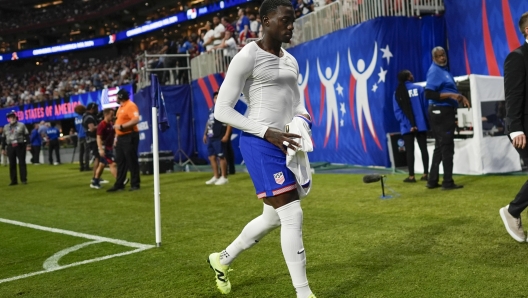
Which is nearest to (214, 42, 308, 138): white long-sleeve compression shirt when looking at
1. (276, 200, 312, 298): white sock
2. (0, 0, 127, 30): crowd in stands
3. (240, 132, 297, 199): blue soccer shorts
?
(240, 132, 297, 199): blue soccer shorts

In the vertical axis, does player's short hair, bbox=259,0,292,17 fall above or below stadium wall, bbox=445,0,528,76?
below

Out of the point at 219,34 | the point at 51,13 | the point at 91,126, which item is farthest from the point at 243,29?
the point at 51,13

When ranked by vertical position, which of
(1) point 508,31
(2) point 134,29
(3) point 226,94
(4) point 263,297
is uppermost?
(2) point 134,29

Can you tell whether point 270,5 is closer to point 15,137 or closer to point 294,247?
point 294,247

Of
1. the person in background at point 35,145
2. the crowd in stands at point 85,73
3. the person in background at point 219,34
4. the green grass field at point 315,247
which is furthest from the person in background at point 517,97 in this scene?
the person in background at point 35,145

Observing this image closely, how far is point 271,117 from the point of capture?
371 centimetres

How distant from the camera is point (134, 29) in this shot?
161 ft

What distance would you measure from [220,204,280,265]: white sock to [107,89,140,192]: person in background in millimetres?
7705

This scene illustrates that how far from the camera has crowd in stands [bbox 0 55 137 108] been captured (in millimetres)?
43956

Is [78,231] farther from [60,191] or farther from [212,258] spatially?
[60,191]

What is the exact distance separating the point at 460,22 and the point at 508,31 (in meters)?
1.70

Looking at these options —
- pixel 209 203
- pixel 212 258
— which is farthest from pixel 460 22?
pixel 212 258

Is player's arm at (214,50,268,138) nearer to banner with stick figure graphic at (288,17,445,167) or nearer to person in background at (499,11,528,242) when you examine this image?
person in background at (499,11,528,242)

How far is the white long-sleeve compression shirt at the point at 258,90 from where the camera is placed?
11.9ft
